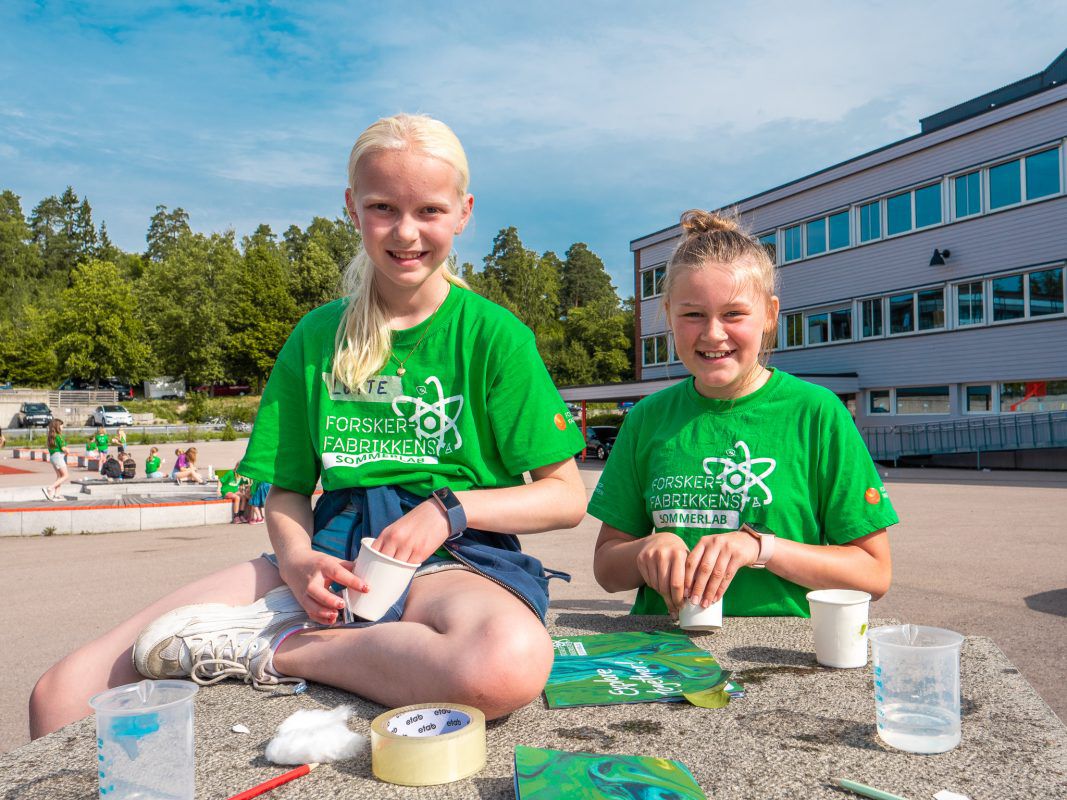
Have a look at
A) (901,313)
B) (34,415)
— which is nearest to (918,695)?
(901,313)

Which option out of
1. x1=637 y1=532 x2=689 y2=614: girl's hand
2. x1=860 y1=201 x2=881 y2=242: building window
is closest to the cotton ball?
x1=637 y1=532 x2=689 y2=614: girl's hand

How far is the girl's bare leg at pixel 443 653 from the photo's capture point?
1.77 m

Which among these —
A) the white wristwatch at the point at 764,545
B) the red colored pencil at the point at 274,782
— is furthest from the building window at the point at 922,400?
the red colored pencil at the point at 274,782

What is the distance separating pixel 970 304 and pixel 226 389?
67570 millimetres

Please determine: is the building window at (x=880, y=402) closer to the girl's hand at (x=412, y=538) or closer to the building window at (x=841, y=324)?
the building window at (x=841, y=324)

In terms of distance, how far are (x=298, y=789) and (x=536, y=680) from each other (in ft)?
1.77

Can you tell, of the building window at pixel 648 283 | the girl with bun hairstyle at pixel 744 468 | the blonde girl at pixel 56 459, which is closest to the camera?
the girl with bun hairstyle at pixel 744 468

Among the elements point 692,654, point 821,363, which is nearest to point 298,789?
point 692,654

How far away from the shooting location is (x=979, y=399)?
24.1 metres

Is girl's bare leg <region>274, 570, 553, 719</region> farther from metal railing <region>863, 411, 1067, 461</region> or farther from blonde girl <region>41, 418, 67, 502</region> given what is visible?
metal railing <region>863, 411, 1067, 461</region>

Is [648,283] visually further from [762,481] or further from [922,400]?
[762,481]

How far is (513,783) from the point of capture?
154 cm

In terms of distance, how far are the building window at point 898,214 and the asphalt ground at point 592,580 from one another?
13.3 meters

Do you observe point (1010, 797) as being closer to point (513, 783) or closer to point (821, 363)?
point (513, 783)
